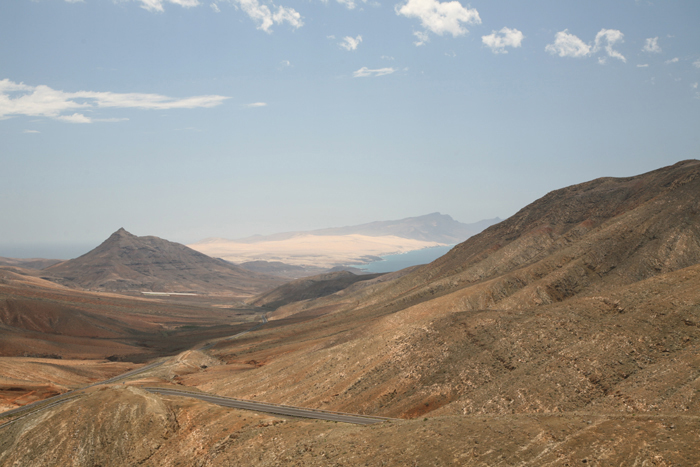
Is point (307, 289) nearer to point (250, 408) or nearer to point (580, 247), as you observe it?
point (580, 247)

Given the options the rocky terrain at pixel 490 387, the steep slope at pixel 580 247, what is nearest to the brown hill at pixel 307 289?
the steep slope at pixel 580 247

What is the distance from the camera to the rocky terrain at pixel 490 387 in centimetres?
2450

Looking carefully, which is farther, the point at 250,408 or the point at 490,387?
the point at 250,408

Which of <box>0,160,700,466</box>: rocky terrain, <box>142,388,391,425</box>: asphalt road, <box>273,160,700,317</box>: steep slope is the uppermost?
<box>273,160,700,317</box>: steep slope

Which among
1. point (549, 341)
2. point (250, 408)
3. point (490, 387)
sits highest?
point (549, 341)

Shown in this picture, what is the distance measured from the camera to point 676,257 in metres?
62.2

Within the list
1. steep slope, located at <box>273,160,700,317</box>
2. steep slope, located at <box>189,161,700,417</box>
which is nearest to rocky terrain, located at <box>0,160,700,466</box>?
steep slope, located at <box>189,161,700,417</box>

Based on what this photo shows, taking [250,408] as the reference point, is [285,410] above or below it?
above

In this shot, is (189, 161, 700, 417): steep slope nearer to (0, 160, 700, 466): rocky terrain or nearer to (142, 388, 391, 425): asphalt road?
(0, 160, 700, 466): rocky terrain

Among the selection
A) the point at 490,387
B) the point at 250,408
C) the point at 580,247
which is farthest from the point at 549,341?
the point at 580,247

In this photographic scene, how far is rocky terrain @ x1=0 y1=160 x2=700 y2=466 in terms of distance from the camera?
24.5 meters

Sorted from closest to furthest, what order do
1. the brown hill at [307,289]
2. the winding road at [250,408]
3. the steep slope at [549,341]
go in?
the steep slope at [549,341]
the winding road at [250,408]
the brown hill at [307,289]

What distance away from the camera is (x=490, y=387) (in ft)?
128

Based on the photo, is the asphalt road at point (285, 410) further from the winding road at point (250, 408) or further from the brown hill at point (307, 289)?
the brown hill at point (307, 289)
